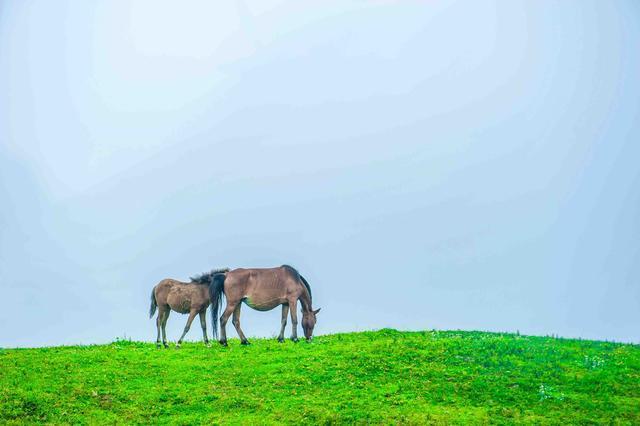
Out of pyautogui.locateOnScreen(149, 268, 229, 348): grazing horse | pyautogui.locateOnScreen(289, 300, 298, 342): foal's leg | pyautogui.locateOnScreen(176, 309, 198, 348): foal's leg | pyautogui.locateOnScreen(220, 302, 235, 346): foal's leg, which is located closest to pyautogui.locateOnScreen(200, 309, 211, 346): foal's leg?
pyautogui.locateOnScreen(149, 268, 229, 348): grazing horse

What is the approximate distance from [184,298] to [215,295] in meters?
1.32

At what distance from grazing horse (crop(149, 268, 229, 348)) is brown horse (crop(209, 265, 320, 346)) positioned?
469mm

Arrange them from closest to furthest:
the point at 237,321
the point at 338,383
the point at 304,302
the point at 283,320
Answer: the point at 338,383 → the point at 237,321 → the point at 283,320 → the point at 304,302

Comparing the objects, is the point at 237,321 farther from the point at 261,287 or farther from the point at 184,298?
the point at 184,298

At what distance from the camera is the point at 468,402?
22.7 meters

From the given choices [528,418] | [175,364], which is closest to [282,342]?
[175,364]

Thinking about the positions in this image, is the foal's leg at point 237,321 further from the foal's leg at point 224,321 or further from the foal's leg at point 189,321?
the foal's leg at point 189,321

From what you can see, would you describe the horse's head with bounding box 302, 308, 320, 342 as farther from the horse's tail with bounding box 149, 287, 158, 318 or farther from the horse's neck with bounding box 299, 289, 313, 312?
the horse's tail with bounding box 149, 287, 158, 318

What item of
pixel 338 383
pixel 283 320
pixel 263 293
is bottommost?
pixel 338 383

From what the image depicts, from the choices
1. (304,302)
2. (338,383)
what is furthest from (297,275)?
(338,383)

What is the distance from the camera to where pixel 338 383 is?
24438 mm

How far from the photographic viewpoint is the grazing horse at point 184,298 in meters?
31.9

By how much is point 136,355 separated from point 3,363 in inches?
177

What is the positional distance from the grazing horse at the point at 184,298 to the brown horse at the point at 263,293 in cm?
47
